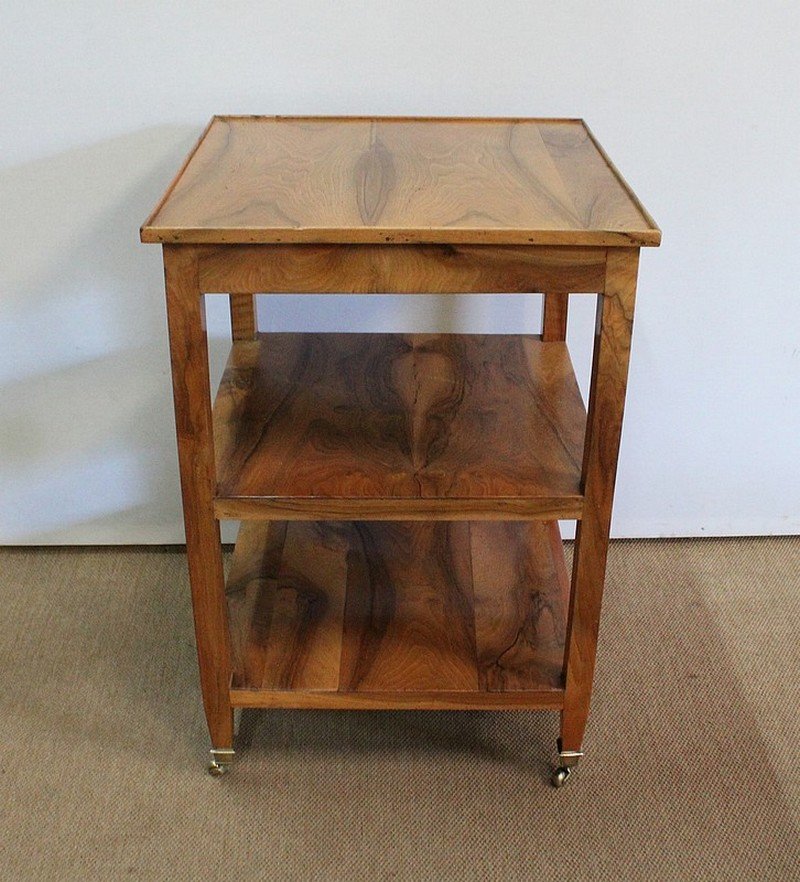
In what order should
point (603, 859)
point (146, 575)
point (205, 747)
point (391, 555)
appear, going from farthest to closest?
point (146, 575) < point (391, 555) < point (205, 747) < point (603, 859)

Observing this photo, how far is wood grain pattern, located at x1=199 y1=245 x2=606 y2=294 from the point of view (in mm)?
1061

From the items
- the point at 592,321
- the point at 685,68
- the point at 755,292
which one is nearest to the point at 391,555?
the point at 592,321

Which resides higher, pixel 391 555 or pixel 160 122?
pixel 160 122

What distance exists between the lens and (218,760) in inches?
55.7

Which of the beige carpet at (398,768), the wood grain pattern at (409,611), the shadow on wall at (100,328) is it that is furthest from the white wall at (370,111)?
the wood grain pattern at (409,611)

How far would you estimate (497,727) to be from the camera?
4.92 feet

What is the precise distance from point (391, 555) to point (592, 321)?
49 cm

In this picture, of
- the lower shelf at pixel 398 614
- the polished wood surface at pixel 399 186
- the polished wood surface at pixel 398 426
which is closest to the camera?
the polished wood surface at pixel 399 186

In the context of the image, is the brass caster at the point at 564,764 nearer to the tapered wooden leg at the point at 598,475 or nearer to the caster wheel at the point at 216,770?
the tapered wooden leg at the point at 598,475

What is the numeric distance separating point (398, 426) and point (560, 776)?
0.51 m

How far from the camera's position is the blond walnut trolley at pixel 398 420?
107 cm

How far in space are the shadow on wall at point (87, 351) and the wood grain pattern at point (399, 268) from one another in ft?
1.80

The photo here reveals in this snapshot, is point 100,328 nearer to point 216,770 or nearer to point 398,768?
point 216,770

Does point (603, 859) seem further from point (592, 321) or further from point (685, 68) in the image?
point (685, 68)
